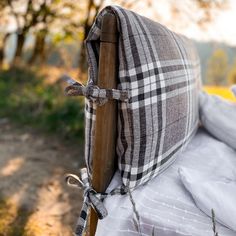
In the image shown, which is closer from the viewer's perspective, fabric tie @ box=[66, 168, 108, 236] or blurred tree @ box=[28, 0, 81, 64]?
fabric tie @ box=[66, 168, 108, 236]

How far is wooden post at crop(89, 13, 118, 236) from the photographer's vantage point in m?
1.12

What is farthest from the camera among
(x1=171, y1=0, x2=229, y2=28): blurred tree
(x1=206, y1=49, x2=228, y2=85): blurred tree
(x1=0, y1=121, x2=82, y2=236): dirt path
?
(x1=206, y1=49, x2=228, y2=85): blurred tree

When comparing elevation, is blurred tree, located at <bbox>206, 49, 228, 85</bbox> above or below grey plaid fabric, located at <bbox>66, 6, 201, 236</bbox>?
below

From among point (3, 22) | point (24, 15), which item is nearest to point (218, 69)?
point (3, 22)

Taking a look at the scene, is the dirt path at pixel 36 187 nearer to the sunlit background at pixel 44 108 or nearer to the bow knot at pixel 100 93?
the sunlit background at pixel 44 108

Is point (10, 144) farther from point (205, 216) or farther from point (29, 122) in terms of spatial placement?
point (205, 216)

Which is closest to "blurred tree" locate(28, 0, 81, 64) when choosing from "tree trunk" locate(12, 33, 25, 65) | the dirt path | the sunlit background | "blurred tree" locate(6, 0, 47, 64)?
the sunlit background

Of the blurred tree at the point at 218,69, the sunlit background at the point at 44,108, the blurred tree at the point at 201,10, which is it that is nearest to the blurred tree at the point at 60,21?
the sunlit background at the point at 44,108

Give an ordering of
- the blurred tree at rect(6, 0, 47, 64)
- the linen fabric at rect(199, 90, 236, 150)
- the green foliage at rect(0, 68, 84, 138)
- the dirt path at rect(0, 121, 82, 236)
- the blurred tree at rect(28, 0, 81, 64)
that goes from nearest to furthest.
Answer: the linen fabric at rect(199, 90, 236, 150) → the dirt path at rect(0, 121, 82, 236) → the green foliage at rect(0, 68, 84, 138) → the blurred tree at rect(6, 0, 47, 64) → the blurred tree at rect(28, 0, 81, 64)

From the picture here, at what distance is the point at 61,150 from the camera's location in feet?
11.9

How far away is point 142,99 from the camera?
1.17 meters

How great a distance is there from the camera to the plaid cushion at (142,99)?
1.14 metres

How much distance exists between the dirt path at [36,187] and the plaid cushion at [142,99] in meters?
1.12

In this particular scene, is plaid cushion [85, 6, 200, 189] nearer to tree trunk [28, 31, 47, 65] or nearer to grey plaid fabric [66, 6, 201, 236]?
grey plaid fabric [66, 6, 201, 236]
